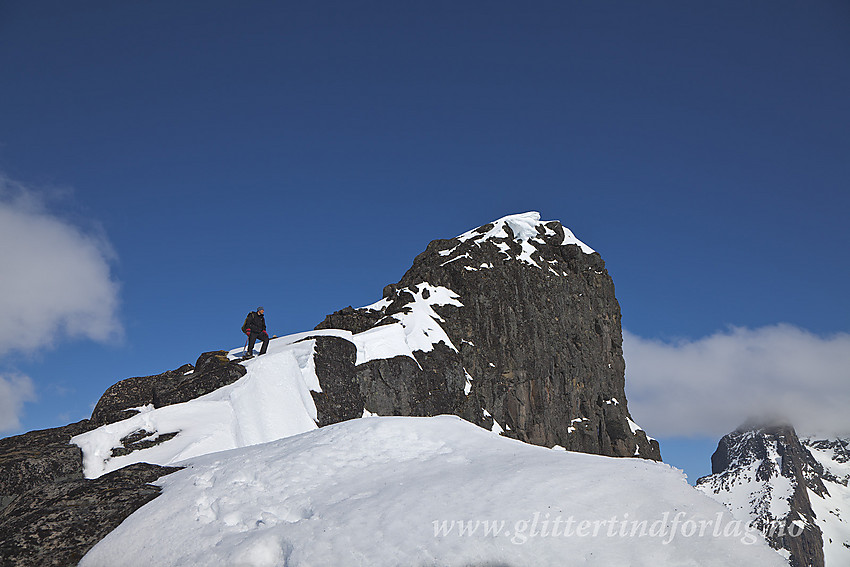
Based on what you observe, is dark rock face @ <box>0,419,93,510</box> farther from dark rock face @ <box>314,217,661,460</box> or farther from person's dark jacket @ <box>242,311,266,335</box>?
dark rock face @ <box>314,217,661,460</box>

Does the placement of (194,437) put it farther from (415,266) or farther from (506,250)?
(506,250)

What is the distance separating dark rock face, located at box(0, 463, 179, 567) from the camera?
9.91 m

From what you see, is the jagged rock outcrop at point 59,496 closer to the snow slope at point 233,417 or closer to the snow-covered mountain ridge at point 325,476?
the snow-covered mountain ridge at point 325,476

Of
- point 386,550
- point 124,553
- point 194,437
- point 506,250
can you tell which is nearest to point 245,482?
point 124,553

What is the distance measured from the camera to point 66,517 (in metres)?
10.6

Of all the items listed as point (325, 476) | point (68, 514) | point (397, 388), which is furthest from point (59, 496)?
point (397, 388)

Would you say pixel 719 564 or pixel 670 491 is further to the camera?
pixel 670 491

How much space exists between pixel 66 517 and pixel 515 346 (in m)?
54.8

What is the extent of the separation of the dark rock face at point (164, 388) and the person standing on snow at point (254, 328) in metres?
1.62

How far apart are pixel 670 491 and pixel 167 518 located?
349 inches

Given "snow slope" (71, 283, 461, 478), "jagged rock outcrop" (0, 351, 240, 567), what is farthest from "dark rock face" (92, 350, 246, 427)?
"jagged rock outcrop" (0, 351, 240, 567)

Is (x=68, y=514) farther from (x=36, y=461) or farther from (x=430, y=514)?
(x=36, y=461)

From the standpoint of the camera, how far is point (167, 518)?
10242mm

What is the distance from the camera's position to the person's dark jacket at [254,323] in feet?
96.7
